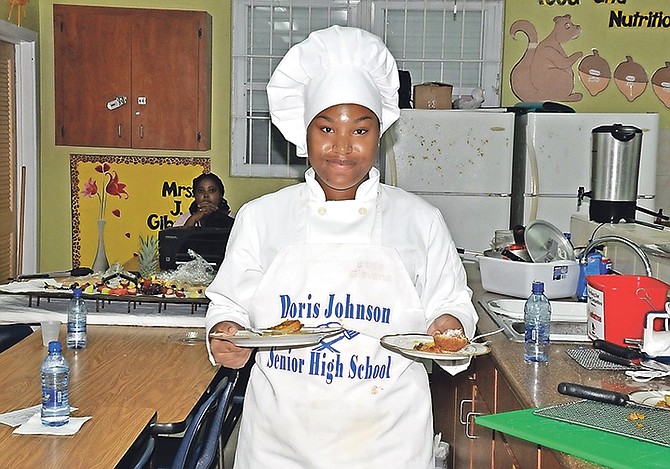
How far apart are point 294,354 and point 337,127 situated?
52 centimetres

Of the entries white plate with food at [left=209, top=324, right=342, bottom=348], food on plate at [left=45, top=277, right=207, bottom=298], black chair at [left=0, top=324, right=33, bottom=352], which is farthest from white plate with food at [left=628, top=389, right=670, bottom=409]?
black chair at [left=0, top=324, right=33, bottom=352]

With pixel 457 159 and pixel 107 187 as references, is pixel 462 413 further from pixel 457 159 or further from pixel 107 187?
pixel 107 187

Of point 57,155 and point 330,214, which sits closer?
point 330,214

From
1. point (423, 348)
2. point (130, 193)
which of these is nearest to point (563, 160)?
point (130, 193)

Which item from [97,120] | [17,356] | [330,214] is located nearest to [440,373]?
[17,356]

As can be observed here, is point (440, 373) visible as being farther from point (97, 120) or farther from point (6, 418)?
point (97, 120)

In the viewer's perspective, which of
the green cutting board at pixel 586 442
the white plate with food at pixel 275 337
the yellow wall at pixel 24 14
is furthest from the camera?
the yellow wall at pixel 24 14

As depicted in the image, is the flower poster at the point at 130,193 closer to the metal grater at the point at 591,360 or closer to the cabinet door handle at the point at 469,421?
the cabinet door handle at the point at 469,421

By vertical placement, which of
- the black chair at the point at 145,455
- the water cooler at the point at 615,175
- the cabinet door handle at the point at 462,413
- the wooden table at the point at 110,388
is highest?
the water cooler at the point at 615,175

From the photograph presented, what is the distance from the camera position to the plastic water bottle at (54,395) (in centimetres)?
228

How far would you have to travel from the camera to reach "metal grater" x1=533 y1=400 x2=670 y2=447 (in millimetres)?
1717

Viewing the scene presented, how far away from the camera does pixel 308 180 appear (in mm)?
2113

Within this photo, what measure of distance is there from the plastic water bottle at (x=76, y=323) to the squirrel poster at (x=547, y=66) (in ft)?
12.9

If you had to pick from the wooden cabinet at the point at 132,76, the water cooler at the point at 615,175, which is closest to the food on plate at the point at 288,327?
the water cooler at the point at 615,175
